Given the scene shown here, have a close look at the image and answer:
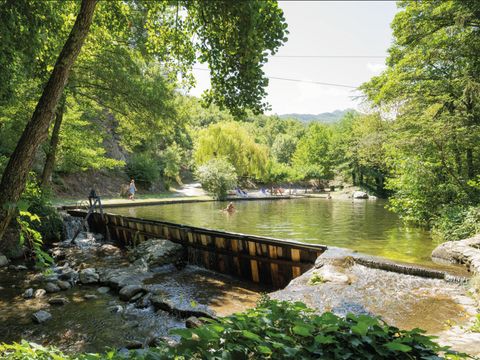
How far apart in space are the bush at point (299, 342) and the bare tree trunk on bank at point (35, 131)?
2.28 metres

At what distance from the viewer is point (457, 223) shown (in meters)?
11.4

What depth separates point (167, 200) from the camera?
26672 millimetres

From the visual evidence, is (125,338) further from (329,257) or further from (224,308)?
(329,257)

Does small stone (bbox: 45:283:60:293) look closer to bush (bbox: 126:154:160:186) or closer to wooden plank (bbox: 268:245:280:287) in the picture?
wooden plank (bbox: 268:245:280:287)

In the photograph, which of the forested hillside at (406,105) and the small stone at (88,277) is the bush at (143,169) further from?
→ the small stone at (88,277)

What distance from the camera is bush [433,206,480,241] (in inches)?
416

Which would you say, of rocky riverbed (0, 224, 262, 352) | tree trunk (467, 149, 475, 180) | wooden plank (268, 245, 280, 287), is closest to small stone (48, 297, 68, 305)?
rocky riverbed (0, 224, 262, 352)

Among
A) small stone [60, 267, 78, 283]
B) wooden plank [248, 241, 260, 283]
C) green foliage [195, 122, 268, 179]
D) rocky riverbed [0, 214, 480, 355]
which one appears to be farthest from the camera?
green foliage [195, 122, 268, 179]

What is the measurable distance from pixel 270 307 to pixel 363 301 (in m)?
4.37

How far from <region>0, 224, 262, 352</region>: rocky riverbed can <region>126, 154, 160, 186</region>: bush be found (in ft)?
75.8

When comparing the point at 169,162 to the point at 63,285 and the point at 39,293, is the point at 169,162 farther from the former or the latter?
the point at 39,293

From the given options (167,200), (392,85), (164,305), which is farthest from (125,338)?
(167,200)

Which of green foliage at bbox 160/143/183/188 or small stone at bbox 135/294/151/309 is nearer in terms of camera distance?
small stone at bbox 135/294/151/309

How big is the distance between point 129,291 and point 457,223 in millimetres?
11115
